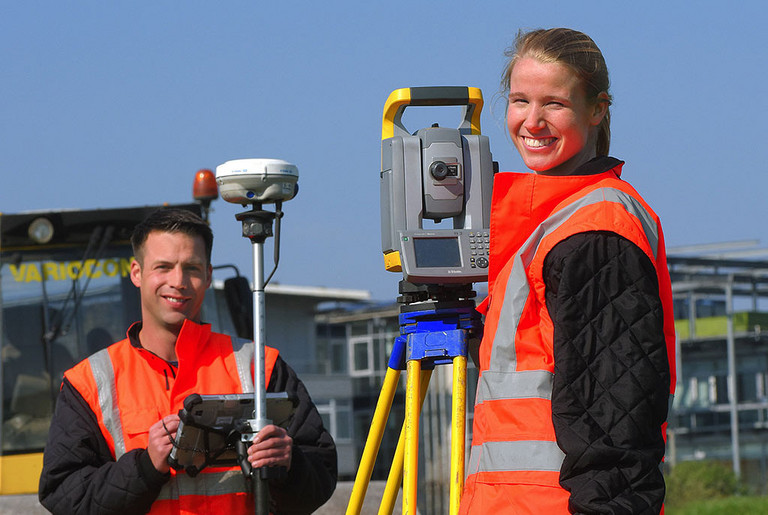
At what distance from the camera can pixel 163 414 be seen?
3.26 meters

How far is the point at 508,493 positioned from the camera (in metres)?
2.14

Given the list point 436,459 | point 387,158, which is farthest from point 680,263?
point 387,158

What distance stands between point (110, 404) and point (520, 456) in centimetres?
152

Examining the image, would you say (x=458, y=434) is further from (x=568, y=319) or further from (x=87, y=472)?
(x=87, y=472)

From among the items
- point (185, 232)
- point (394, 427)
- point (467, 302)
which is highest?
point (185, 232)

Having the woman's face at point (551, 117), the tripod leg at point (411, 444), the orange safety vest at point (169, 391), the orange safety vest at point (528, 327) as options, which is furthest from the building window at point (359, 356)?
the orange safety vest at point (528, 327)

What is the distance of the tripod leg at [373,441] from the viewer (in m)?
3.23

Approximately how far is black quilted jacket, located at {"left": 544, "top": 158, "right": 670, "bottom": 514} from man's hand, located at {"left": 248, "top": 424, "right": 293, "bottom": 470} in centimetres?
122

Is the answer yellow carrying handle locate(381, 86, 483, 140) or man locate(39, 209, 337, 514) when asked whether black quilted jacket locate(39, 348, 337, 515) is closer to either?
man locate(39, 209, 337, 514)

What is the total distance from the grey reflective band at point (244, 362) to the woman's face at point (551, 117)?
133 cm

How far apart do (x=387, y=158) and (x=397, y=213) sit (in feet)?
0.65

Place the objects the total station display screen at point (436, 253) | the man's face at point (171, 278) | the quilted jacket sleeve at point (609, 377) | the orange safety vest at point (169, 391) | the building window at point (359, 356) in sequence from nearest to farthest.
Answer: the quilted jacket sleeve at point (609, 377)
the total station display screen at point (436, 253)
the orange safety vest at point (169, 391)
the man's face at point (171, 278)
the building window at point (359, 356)

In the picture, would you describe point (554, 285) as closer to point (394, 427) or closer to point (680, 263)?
point (680, 263)

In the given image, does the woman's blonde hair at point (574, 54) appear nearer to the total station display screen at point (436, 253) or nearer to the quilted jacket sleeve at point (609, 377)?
the quilted jacket sleeve at point (609, 377)
